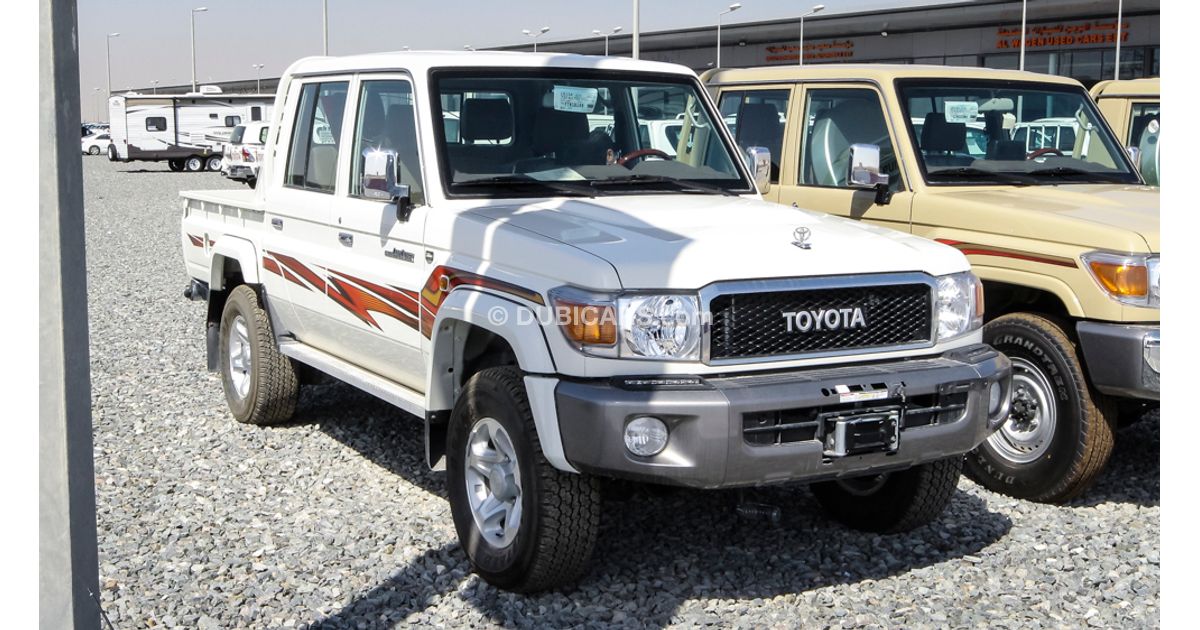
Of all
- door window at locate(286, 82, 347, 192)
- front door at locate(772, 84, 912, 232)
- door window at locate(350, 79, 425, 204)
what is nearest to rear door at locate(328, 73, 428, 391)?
door window at locate(350, 79, 425, 204)

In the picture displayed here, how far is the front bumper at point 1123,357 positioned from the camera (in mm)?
5613

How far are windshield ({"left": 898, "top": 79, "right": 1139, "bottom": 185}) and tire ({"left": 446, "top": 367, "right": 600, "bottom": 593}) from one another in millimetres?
3188

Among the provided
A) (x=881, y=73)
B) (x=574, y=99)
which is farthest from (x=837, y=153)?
(x=574, y=99)

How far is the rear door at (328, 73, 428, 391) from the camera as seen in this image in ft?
18.1

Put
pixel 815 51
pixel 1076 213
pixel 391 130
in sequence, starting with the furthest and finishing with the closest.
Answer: pixel 815 51 < pixel 1076 213 < pixel 391 130

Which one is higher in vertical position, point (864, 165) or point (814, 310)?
point (864, 165)

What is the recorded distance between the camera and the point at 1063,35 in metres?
55.8

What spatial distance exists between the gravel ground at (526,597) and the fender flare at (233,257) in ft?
2.96

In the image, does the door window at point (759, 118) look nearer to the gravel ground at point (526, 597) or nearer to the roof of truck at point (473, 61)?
the roof of truck at point (473, 61)

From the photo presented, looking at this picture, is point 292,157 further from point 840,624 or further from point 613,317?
point 840,624

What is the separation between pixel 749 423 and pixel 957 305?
117 cm

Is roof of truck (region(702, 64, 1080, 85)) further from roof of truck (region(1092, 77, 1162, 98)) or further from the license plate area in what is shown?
the license plate area

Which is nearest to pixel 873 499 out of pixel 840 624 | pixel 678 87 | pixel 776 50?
pixel 840 624

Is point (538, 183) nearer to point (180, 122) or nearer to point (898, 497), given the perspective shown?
point (898, 497)
